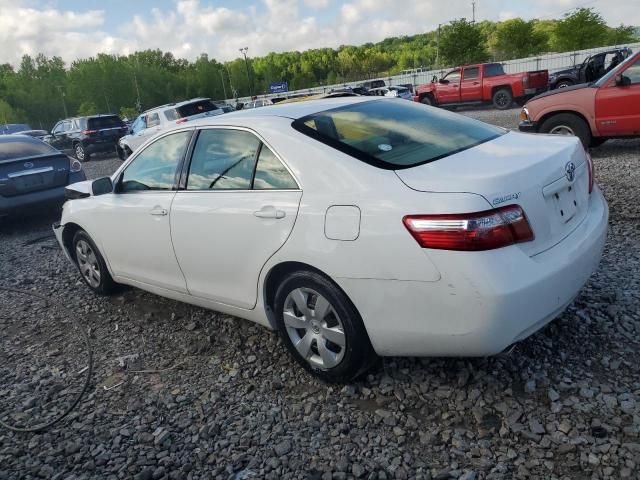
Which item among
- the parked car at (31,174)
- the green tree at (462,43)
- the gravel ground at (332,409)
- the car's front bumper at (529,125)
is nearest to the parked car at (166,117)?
the parked car at (31,174)

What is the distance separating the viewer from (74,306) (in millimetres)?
4887

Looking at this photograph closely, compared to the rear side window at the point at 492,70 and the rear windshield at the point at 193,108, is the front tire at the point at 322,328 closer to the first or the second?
the rear windshield at the point at 193,108

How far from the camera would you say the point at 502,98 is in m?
20.6

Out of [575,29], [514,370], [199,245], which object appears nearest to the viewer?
[514,370]

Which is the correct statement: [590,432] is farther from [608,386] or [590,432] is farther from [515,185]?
[515,185]

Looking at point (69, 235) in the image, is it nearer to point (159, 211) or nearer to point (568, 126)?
point (159, 211)

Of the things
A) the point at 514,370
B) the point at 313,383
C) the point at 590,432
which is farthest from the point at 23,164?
the point at 590,432

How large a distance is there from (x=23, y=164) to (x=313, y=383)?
665cm

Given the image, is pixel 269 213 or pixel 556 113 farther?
pixel 556 113

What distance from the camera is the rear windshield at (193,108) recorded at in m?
16.2

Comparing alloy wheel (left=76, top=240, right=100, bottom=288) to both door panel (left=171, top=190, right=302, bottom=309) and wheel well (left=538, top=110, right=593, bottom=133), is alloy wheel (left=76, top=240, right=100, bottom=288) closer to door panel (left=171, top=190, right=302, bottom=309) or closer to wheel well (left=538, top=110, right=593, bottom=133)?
door panel (left=171, top=190, right=302, bottom=309)

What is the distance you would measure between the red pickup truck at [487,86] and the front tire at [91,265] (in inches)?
738

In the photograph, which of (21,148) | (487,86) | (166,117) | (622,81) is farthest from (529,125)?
(487,86)

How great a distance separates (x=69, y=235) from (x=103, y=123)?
17755mm
